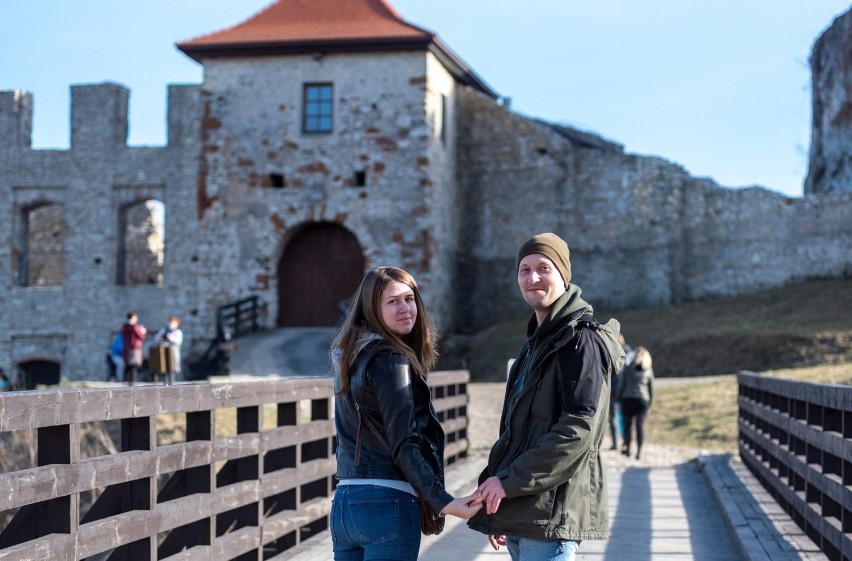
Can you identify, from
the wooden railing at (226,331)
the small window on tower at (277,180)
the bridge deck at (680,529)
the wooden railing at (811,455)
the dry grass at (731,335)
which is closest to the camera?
the wooden railing at (811,455)

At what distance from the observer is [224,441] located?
230 inches

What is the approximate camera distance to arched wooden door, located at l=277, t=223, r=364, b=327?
25.1 metres

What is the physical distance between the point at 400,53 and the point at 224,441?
1997 centimetres

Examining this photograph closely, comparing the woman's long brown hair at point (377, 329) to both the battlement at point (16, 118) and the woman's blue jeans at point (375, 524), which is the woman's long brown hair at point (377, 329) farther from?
the battlement at point (16, 118)

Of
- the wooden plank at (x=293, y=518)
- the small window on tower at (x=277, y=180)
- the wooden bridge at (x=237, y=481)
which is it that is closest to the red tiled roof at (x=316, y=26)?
the small window on tower at (x=277, y=180)

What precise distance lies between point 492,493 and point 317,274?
21.9 meters

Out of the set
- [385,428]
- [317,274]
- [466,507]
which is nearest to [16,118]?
[317,274]

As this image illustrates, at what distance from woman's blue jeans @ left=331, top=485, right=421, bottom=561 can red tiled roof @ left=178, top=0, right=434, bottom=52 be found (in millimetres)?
21276

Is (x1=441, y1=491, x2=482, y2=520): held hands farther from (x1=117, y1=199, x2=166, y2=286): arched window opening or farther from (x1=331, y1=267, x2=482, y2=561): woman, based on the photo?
(x1=117, y1=199, x2=166, y2=286): arched window opening

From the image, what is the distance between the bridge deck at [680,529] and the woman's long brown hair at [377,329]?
2.52 meters

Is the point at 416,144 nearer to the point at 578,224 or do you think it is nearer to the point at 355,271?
the point at 355,271

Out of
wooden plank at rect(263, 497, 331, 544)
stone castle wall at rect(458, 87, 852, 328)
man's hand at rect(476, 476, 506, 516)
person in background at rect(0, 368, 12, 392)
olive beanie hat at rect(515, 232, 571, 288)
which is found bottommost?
person in background at rect(0, 368, 12, 392)

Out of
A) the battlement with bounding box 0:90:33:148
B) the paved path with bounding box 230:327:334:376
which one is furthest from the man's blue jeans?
the battlement with bounding box 0:90:33:148

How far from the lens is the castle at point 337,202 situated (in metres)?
25.0
